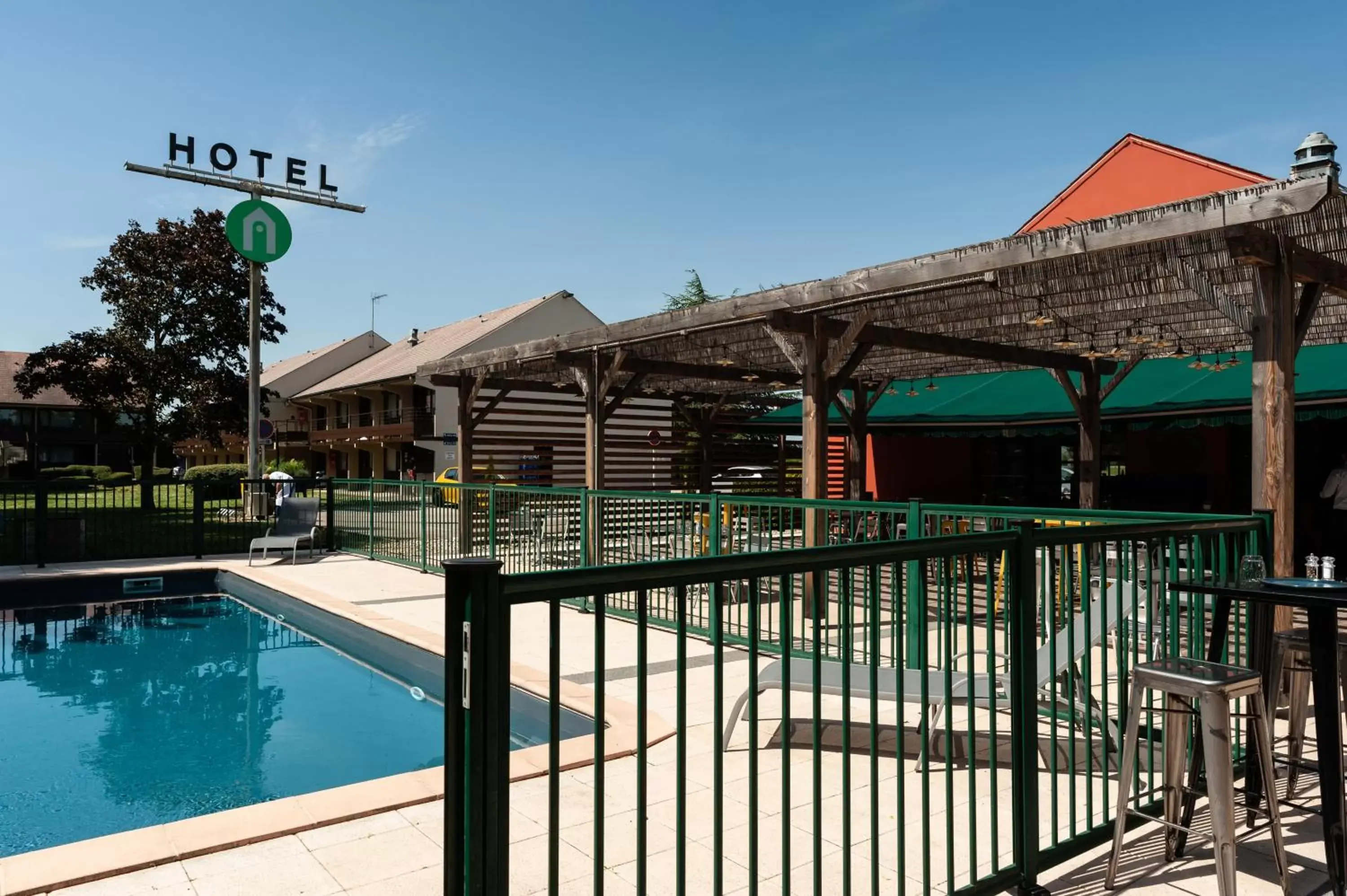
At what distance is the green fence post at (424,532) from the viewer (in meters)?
12.2

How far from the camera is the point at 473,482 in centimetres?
1702

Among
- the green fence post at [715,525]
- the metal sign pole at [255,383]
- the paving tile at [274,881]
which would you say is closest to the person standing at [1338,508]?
the green fence post at [715,525]

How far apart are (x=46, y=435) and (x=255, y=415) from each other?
4563 cm

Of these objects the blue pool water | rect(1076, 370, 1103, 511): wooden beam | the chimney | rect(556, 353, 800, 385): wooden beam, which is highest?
the chimney

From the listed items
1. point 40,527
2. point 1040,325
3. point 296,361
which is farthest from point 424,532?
point 296,361

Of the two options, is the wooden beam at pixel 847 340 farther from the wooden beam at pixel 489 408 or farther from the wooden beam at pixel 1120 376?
the wooden beam at pixel 489 408

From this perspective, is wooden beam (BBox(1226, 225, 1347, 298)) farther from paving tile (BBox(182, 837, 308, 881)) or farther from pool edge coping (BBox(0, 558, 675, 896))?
paving tile (BBox(182, 837, 308, 881))

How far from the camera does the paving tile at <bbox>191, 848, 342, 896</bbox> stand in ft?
9.89

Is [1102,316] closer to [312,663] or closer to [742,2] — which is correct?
[742,2]

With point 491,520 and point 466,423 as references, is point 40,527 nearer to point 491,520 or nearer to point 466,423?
point 466,423

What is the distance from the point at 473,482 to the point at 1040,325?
11692mm

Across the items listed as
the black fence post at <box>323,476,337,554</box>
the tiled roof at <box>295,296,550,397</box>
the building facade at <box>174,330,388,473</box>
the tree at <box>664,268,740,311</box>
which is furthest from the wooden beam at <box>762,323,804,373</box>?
the building facade at <box>174,330,388,473</box>

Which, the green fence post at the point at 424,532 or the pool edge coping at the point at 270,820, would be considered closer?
the pool edge coping at the point at 270,820

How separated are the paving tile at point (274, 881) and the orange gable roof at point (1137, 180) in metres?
16.2
